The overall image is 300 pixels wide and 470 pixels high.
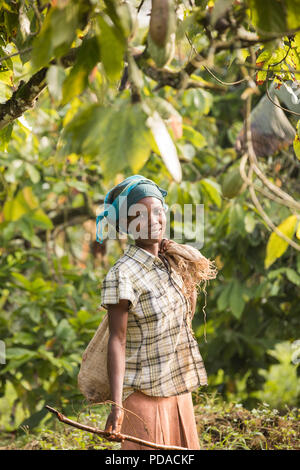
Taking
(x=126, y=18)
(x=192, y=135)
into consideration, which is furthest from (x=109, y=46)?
(x=192, y=135)

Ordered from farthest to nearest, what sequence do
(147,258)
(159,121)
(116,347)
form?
1. (147,258)
2. (116,347)
3. (159,121)

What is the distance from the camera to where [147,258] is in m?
1.84

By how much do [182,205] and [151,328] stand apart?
1.68m

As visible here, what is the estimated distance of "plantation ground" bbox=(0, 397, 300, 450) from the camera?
269cm

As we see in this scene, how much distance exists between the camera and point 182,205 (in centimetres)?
341

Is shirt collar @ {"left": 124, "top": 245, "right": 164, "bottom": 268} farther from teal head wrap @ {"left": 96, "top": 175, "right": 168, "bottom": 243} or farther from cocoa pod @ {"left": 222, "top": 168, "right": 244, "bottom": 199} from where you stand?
cocoa pod @ {"left": 222, "top": 168, "right": 244, "bottom": 199}

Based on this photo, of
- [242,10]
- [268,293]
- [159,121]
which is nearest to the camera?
[159,121]

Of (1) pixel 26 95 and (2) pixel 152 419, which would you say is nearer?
(1) pixel 26 95

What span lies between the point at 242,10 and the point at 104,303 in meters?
0.92

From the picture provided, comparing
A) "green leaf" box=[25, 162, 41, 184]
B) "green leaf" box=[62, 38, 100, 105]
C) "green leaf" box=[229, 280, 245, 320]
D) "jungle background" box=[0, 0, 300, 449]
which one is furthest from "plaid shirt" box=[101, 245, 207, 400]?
"green leaf" box=[25, 162, 41, 184]

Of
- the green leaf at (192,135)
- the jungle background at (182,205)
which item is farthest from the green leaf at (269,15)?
the green leaf at (192,135)

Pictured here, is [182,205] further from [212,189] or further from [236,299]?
[236,299]
